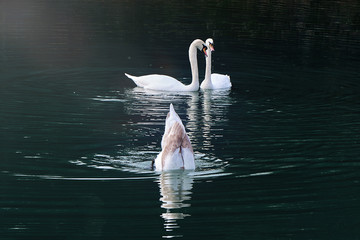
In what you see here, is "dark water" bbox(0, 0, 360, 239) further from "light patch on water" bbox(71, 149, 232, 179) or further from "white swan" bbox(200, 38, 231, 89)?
"white swan" bbox(200, 38, 231, 89)

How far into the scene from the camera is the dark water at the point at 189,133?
9844 mm

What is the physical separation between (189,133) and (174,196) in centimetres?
465

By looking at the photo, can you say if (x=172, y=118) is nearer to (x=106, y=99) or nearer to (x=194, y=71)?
(x=106, y=99)

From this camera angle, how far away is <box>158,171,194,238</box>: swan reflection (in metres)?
9.68

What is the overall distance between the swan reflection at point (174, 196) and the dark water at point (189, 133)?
0.09 ft

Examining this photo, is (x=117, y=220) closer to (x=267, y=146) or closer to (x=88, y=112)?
(x=267, y=146)

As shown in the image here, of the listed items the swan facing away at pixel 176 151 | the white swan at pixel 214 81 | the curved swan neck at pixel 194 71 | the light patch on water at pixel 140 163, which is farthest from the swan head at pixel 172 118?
the white swan at pixel 214 81

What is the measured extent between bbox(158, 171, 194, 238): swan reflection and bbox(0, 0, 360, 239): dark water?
3cm

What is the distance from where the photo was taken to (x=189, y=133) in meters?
15.3

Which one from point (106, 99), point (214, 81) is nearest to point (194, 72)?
point (214, 81)

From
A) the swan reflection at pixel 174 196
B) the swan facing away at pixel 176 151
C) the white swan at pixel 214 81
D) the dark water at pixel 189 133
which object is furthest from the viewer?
the white swan at pixel 214 81

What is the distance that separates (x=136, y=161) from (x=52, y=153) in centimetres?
149

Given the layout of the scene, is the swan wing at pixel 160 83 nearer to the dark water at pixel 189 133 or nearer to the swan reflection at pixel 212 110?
the dark water at pixel 189 133

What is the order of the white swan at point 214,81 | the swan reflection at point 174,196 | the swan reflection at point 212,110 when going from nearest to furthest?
the swan reflection at point 174,196 < the swan reflection at point 212,110 < the white swan at point 214,81
